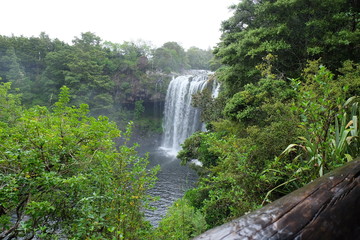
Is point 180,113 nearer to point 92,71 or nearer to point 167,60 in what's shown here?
point 167,60

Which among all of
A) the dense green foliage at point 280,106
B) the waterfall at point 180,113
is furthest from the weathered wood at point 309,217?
the waterfall at point 180,113

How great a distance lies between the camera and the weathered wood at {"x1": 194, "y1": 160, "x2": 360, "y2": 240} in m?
0.86

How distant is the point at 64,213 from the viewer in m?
3.21

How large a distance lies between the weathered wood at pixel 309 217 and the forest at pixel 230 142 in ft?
5.38

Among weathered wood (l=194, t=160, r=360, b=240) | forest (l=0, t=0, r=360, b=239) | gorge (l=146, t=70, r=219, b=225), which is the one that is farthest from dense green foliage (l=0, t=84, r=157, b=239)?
gorge (l=146, t=70, r=219, b=225)

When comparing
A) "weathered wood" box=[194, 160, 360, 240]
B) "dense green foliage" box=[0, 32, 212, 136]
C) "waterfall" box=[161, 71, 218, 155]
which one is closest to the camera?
"weathered wood" box=[194, 160, 360, 240]

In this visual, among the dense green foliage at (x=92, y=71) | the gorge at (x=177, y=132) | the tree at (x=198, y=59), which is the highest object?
the tree at (x=198, y=59)

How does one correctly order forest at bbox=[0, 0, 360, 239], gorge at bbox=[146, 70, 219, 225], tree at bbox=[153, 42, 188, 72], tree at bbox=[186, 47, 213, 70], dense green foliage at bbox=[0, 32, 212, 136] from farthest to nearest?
1. tree at bbox=[186, 47, 213, 70]
2. tree at bbox=[153, 42, 188, 72]
3. dense green foliage at bbox=[0, 32, 212, 136]
4. gorge at bbox=[146, 70, 219, 225]
5. forest at bbox=[0, 0, 360, 239]

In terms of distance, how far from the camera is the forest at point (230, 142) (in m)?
2.78

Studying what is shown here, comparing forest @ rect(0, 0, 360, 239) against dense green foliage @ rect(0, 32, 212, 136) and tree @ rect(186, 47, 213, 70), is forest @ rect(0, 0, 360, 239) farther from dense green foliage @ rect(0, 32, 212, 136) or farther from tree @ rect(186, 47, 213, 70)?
tree @ rect(186, 47, 213, 70)

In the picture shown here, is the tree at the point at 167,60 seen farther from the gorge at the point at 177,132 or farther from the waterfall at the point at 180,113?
the waterfall at the point at 180,113

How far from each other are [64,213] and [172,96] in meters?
24.6

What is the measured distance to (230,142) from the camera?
481 centimetres

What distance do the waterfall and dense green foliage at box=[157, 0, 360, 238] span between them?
1158 centimetres
